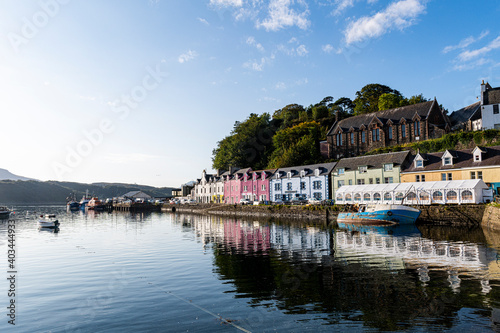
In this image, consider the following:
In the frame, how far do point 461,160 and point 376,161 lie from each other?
14209 mm

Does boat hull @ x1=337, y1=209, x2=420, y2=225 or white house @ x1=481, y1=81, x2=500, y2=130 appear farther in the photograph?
white house @ x1=481, y1=81, x2=500, y2=130

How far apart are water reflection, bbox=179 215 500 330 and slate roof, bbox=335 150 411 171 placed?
2753 cm

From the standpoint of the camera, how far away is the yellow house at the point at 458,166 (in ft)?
148

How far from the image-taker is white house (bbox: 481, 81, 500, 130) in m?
59.3

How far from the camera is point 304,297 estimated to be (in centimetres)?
1488

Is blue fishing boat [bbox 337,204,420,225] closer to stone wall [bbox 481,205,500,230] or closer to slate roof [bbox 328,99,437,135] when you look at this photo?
stone wall [bbox 481,205,500,230]

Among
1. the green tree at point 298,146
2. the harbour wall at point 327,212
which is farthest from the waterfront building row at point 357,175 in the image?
the green tree at point 298,146

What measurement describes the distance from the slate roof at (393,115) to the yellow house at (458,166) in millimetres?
20606

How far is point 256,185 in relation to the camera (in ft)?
281

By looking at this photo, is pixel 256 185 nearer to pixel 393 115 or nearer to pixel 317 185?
pixel 317 185

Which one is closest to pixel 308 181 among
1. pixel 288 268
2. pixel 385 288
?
pixel 288 268

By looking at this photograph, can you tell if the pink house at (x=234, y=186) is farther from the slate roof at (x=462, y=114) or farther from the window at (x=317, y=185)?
the slate roof at (x=462, y=114)

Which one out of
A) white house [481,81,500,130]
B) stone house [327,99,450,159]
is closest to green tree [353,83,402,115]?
stone house [327,99,450,159]

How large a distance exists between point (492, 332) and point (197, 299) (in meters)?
11.2
